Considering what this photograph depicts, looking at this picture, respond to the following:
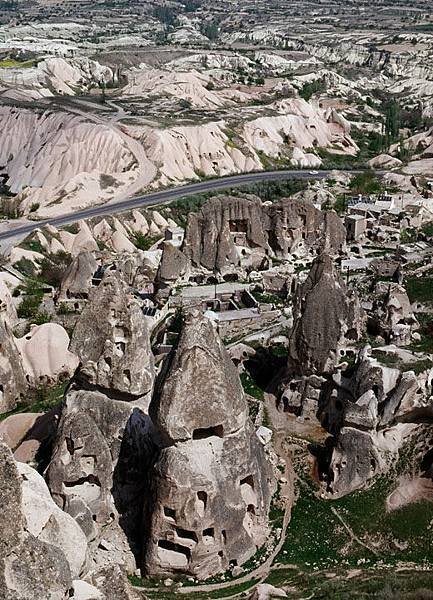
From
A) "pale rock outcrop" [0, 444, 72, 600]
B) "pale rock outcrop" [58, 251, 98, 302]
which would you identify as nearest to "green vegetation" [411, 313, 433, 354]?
"pale rock outcrop" [0, 444, 72, 600]

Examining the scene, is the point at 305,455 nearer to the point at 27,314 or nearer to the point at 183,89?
the point at 27,314

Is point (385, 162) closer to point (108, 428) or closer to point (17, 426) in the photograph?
point (17, 426)

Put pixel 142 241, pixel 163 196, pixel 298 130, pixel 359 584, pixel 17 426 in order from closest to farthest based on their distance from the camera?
pixel 359 584 → pixel 17 426 → pixel 142 241 → pixel 163 196 → pixel 298 130

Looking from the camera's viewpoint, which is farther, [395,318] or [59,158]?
[59,158]

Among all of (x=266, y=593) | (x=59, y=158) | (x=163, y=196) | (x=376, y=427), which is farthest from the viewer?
(x=59, y=158)

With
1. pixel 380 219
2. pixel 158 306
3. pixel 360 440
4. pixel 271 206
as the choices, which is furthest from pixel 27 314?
pixel 380 219

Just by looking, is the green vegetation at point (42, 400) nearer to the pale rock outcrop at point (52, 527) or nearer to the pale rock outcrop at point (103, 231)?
the pale rock outcrop at point (52, 527)

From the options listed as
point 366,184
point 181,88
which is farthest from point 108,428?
point 181,88
